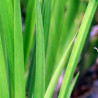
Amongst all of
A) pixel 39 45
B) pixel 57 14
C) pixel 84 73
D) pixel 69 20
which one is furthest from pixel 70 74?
pixel 84 73

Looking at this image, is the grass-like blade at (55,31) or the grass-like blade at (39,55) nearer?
the grass-like blade at (39,55)

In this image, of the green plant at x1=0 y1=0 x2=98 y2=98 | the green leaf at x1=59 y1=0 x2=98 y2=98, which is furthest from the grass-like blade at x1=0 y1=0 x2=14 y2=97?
the green leaf at x1=59 y1=0 x2=98 y2=98

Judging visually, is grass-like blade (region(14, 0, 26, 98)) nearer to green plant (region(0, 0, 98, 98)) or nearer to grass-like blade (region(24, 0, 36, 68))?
green plant (region(0, 0, 98, 98))

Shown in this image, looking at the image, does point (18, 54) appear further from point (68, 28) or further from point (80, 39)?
point (68, 28)

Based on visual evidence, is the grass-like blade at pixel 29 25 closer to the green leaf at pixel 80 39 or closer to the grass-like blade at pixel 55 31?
the grass-like blade at pixel 55 31

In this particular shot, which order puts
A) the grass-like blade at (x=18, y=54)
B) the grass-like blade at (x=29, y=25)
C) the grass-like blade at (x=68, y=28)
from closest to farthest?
the grass-like blade at (x=18, y=54) < the grass-like blade at (x=29, y=25) < the grass-like blade at (x=68, y=28)

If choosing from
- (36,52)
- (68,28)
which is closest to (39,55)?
(36,52)

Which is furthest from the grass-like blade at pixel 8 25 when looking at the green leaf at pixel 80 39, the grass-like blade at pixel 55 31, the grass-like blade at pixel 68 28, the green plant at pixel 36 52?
the grass-like blade at pixel 68 28

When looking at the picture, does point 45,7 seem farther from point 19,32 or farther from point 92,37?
point 92,37

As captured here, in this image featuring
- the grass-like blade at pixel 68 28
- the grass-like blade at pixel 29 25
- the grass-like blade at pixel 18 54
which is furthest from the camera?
the grass-like blade at pixel 68 28

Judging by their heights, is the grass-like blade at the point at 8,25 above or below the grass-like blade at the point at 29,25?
above
